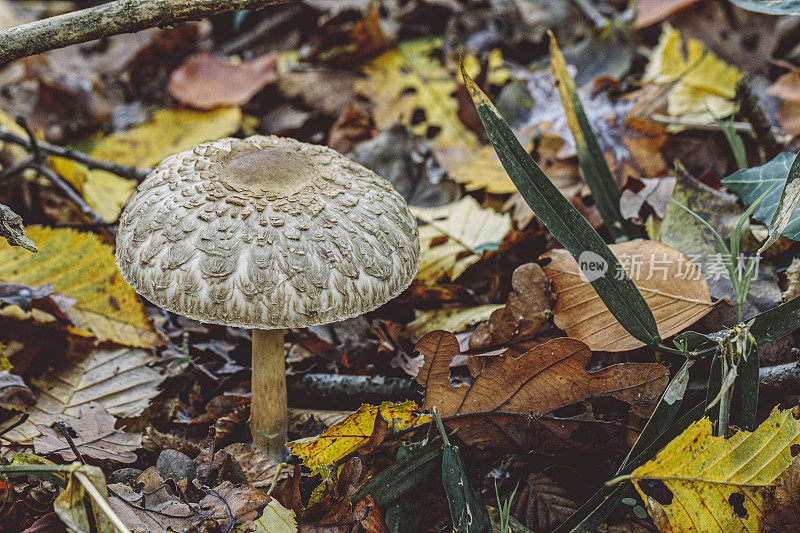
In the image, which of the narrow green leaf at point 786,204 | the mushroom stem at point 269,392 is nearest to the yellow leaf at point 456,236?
the mushroom stem at point 269,392

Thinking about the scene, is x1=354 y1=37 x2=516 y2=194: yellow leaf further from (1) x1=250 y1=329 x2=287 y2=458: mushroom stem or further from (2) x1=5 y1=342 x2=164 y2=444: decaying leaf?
(2) x1=5 y1=342 x2=164 y2=444: decaying leaf

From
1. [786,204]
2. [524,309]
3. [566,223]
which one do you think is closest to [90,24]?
[566,223]

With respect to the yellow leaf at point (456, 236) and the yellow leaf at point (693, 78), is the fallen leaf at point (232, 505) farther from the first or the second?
the yellow leaf at point (693, 78)

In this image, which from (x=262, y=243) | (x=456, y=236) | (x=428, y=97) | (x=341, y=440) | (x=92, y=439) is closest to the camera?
(x=262, y=243)

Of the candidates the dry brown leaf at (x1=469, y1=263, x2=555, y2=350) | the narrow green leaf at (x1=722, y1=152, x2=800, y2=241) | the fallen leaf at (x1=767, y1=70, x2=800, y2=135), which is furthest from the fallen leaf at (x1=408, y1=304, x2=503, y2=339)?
the fallen leaf at (x1=767, y1=70, x2=800, y2=135)

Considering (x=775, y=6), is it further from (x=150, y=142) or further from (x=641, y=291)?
(x=150, y=142)

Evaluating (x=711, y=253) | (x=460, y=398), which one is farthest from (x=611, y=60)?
(x=460, y=398)
